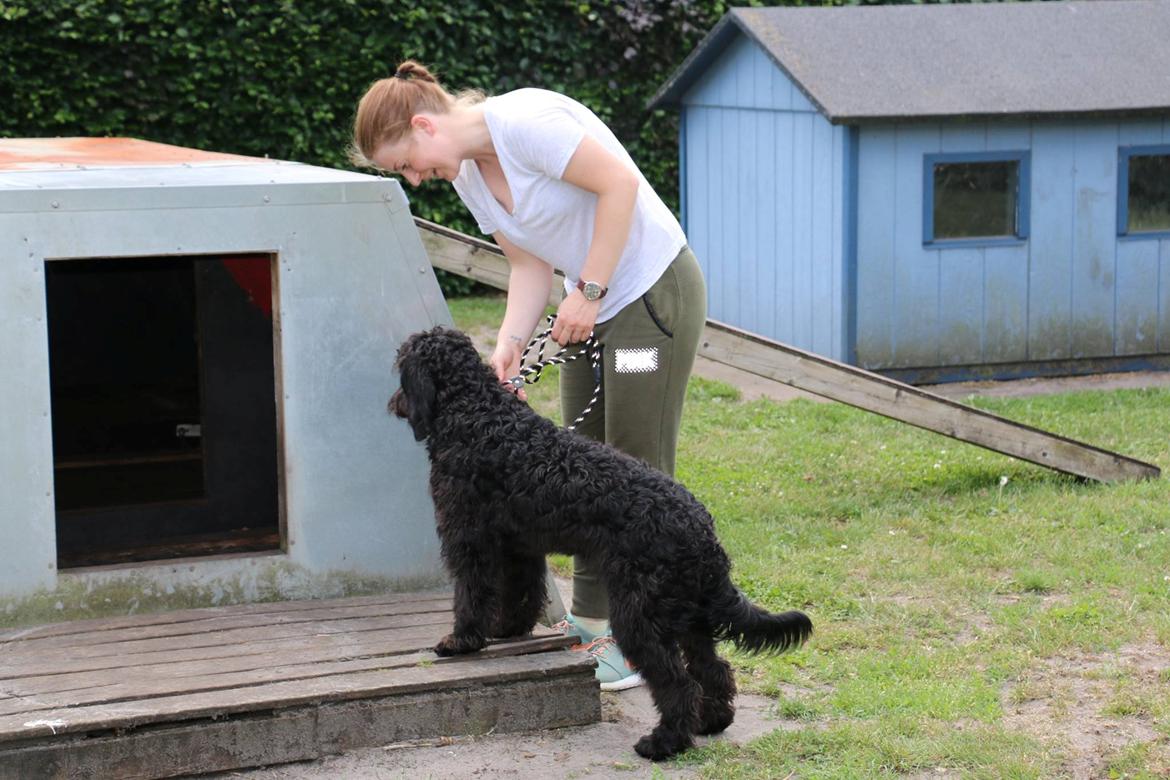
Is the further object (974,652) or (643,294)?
(974,652)

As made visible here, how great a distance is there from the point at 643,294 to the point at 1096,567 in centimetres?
253

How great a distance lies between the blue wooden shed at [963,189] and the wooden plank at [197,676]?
5.95m

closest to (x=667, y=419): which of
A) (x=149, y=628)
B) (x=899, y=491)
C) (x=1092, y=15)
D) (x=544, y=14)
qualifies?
(x=149, y=628)

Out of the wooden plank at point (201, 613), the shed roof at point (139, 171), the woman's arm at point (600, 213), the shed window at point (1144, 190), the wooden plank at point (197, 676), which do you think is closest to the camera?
the wooden plank at point (197, 676)

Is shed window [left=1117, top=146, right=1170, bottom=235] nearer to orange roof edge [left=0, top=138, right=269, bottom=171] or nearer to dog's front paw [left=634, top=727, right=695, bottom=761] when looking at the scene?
orange roof edge [left=0, top=138, right=269, bottom=171]

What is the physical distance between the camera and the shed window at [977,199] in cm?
948

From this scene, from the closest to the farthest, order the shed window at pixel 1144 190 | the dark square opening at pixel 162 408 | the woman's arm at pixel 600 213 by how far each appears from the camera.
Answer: the woman's arm at pixel 600 213 < the dark square opening at pixel 162 408 < the shed window at pixel 1144 190

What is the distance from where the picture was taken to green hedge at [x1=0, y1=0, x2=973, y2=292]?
10977mm

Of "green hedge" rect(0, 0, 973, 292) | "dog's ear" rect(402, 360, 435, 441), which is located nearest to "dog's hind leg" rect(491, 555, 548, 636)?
"dog's ear" rect(402, 360, 435, 441)

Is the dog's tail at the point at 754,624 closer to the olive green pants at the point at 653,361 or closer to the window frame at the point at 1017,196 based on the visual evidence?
the olive green pants at the point at 653,361

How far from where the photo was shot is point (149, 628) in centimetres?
429

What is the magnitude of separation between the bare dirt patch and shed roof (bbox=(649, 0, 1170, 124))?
5.24m

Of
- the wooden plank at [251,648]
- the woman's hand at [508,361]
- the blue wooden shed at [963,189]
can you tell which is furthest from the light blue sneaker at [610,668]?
the blue wooden shed at [963,189]

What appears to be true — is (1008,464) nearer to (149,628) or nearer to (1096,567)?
(1096,567)
